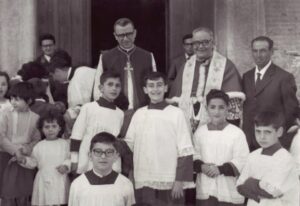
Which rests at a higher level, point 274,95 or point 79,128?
point 274,95

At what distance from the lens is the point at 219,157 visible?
597 cm

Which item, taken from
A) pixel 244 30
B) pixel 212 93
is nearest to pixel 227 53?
pixel 244 30

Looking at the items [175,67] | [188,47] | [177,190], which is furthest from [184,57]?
[177,190]

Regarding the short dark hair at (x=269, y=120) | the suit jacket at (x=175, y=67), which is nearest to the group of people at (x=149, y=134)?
the short dark hair at (x=269, y=120)

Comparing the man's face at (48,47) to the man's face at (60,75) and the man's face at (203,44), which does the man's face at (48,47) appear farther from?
the man's face at (203,44)

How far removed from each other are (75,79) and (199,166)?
5.17ft

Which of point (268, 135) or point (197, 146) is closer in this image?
point (268, 135)

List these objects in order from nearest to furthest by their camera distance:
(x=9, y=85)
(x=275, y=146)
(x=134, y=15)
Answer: (x=275, y=146), (x=9, y=85), (x=134, y=15)

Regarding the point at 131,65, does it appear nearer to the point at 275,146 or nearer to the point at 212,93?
the point at 212,93

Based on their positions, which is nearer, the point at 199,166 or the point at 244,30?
the point at 199,166

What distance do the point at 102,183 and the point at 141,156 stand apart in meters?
0.59

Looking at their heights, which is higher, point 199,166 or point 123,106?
point 123,106

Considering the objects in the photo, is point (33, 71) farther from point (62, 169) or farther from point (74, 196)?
point (74, 196)

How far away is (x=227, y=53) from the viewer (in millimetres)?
8594
